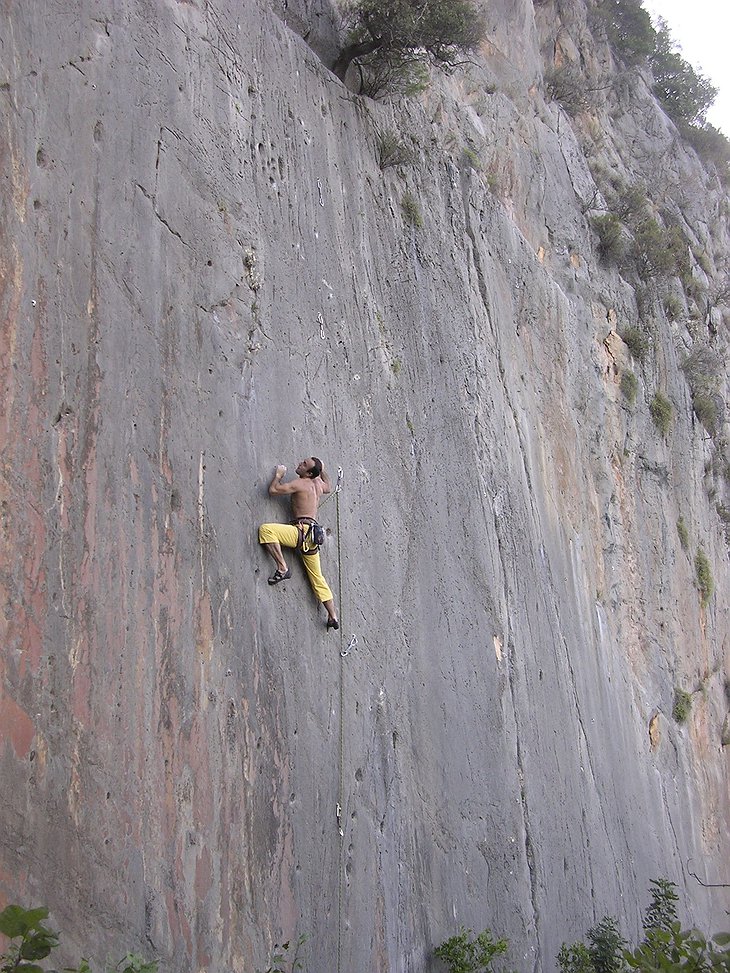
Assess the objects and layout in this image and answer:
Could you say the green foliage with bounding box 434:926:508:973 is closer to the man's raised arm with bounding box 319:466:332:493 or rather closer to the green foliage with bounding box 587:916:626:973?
the green foliage with bounding box 587:916:626:973

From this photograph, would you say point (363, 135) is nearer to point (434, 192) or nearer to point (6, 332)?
point (434, 192)

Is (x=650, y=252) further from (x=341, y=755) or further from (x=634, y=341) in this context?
(x=341, y=755)

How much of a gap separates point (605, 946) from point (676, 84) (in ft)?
67.1

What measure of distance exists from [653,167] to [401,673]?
49.5 ft

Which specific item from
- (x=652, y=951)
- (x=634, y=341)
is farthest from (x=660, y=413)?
(x=652, y=951)

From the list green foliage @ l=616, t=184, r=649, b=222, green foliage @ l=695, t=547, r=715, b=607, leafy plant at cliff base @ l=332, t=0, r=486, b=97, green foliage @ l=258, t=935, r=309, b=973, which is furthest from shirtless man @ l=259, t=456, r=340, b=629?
green foliage @ l=616, t=184, r=649, b=222

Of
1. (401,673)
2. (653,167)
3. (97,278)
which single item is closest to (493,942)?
(401,673)

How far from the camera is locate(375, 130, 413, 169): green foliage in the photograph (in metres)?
10.1

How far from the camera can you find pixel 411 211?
34.2 ft

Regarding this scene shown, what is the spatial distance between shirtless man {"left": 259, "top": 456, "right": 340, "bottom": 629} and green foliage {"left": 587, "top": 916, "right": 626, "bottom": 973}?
15.5 feet

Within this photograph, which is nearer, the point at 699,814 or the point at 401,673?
the point at 401,673

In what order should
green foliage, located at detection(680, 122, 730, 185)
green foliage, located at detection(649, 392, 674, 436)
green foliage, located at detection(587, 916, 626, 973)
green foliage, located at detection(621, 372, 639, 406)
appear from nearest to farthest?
green foliage, located at detection(587, 916, 626, 973) → green foliage, located at detection(621, 372, 639, 406) → green foliage, located at detection(649, 392, 674, 436) → green foliage, located at detection(680, 122, 730, 185)

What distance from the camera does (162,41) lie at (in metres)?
7.38

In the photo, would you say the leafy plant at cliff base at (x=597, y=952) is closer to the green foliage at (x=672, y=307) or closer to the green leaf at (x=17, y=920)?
the green leaf at (x=17, y=920)
